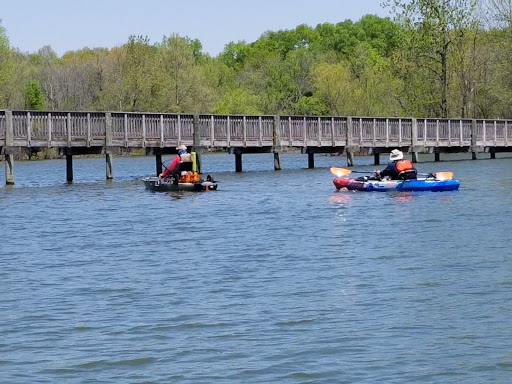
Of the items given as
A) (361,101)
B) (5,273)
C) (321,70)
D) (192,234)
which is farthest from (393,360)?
(321,70)

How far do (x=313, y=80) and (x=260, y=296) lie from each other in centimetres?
10609

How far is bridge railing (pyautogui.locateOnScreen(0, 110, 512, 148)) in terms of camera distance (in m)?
47.1

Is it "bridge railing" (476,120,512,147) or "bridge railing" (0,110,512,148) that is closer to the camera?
"bridge railing" (0,110,512,148)

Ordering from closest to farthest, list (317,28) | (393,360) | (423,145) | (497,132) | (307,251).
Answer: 1. (393,360)
2. (307,251)
3. (423,145)
4. (497,132)
5. (317,28)

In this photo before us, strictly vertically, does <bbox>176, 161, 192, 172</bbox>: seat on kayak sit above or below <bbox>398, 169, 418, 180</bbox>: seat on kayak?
above

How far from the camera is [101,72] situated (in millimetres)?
112000

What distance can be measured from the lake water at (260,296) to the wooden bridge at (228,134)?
46.2ft

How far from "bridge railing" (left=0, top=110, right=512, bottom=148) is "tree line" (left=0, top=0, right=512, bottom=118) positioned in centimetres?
1381

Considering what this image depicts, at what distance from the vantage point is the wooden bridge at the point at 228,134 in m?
47.2

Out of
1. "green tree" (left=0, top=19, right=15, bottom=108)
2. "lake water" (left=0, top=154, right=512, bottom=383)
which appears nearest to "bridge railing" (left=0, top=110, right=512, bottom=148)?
"lake water" (left=0, top=154, right=512, bottom=383)

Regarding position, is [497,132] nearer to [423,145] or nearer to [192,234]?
[423,145]

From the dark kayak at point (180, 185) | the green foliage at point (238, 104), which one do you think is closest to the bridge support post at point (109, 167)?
the dark kayak at point (180, 185)

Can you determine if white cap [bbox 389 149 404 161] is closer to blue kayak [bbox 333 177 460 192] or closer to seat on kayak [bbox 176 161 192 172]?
blue kayak [bbox 333 177 460 192]

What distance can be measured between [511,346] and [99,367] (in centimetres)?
471
